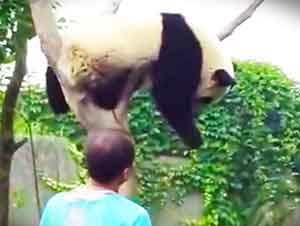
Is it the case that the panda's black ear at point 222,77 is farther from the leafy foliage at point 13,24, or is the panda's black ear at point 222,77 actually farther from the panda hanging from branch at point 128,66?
the leafy foliage at point 13,24

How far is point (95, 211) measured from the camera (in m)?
2.69

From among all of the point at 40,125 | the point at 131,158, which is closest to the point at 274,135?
the point at 40,125

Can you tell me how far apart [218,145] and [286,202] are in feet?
2.01

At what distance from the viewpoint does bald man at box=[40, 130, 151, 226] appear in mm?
2678

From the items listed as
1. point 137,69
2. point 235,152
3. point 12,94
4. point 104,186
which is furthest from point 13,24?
point 235,152

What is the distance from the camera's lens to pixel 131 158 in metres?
2.74

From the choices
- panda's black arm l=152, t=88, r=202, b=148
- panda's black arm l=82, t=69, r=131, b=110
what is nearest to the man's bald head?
panda's black arm l=82, t=69, r=131, b=110

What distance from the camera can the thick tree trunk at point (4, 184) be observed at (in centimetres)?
464

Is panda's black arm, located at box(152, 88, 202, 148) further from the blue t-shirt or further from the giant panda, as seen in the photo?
the blue t-shirt

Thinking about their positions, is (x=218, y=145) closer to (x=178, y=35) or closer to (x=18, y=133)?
(x=18, y=133)

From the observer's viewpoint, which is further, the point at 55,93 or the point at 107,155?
the point at 55,93

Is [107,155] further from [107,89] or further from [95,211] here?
[107,89]

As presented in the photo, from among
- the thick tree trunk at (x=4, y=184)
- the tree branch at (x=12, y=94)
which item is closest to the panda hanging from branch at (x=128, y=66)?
the tree branch at (x=12, y=94)

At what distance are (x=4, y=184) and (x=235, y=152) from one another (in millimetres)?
2795
